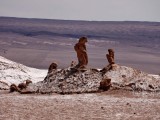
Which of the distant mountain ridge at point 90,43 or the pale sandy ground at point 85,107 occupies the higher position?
the distant mountain ridge at point 90,43

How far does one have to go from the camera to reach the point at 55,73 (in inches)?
901

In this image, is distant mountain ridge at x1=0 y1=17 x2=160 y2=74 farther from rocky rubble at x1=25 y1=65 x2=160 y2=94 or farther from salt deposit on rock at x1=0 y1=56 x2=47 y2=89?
rocky rubble at x1=25 y1=65 x2=160 y2=94

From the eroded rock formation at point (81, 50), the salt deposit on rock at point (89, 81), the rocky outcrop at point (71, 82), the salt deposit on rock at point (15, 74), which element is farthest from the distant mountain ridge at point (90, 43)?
the eroded rock formation at point (81, 50)

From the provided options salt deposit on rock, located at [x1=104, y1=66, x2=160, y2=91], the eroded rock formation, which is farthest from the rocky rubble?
the eroded rock formation

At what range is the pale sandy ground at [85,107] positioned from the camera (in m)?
14.0

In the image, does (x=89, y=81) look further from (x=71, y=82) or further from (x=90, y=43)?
(x=90, y=43)

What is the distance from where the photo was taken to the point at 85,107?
617 inches

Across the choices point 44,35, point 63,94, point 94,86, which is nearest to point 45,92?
point 63,94

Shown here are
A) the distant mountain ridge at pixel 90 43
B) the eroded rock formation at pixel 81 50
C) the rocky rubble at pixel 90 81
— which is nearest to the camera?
the rocky rubble at pixel 90 81

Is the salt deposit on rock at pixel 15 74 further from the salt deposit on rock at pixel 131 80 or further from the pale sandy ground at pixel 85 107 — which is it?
the pale sandy ground at pixel 85 107

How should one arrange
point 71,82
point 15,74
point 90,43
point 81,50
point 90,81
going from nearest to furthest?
1. point 90,81
2. point 71,82
3. point 81,50
4. point 15,74
5. point 90,43

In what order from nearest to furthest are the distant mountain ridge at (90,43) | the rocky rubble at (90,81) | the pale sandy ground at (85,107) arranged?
the pale sandy ground at (85,107) < the rocky rubble at (90,81) < the distant mountain ridge at (90,43)

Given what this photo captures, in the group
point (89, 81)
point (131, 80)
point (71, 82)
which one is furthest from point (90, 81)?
point (131, 80)

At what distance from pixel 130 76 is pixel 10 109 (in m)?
8.59
